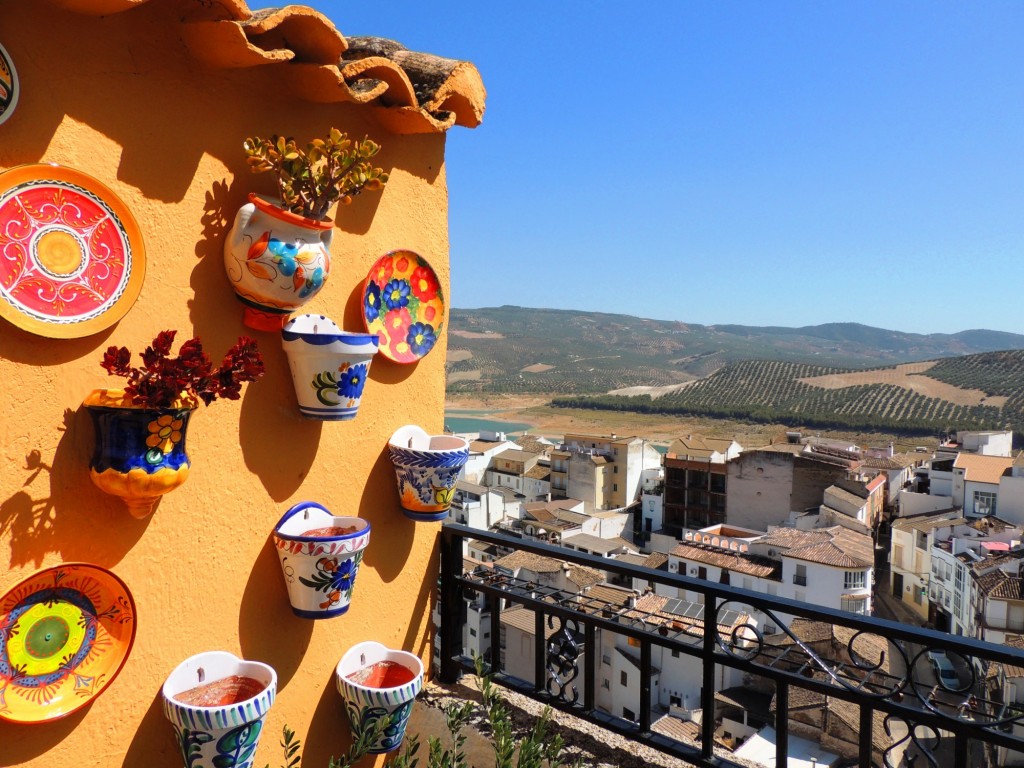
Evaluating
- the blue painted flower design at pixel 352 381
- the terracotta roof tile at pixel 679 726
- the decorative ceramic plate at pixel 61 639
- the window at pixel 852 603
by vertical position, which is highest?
the blue painted flower design at pixel 352 381

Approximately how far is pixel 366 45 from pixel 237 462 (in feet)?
4.10

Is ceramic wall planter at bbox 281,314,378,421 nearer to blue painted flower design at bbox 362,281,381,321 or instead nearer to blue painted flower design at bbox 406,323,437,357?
blue painted flower design at bbox 362,281,381,321

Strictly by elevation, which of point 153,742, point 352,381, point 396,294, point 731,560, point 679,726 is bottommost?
point 679,726

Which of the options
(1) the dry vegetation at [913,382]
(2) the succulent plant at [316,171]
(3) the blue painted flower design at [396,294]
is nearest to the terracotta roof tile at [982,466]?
(3) the blue painted flower design at [396,294]

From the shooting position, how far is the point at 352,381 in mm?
1594

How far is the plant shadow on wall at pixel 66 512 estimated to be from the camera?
45.2 inches

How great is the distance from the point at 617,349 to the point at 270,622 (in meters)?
117

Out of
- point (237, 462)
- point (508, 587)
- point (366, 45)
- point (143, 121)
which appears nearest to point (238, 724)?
point (237, 462)

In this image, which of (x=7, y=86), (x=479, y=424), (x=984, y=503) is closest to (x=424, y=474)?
(x=7, y=86)

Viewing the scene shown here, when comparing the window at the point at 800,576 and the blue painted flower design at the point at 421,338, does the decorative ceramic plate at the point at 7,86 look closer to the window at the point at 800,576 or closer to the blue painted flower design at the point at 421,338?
the blue painted flower design at the point at 421,338

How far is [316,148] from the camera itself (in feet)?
4.82

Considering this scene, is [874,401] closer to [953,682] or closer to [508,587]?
[953,682]

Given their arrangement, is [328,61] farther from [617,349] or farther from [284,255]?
[617,349]

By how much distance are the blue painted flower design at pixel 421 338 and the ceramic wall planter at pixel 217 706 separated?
36.0 inches
